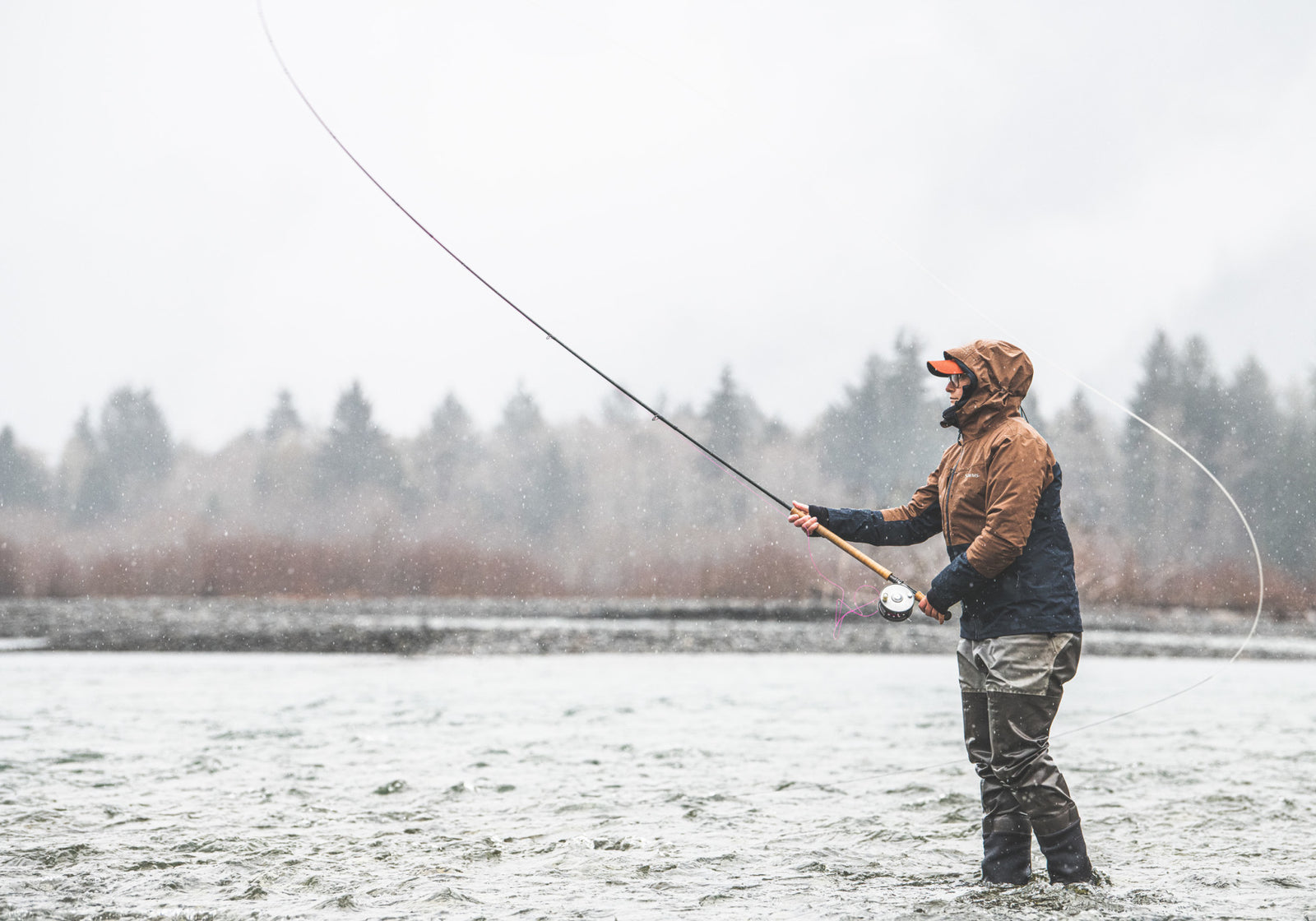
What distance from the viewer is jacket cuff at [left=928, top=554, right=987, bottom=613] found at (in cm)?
376

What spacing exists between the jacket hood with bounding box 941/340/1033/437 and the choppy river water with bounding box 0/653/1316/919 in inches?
60.8

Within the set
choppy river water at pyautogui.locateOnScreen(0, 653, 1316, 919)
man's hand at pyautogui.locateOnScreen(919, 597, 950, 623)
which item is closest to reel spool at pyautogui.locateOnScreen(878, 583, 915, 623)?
man's hand at pyautogui.locateOnScreen(919, 597, 950, 623)

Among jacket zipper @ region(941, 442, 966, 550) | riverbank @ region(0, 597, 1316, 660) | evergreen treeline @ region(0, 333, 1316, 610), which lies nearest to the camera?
jacket zipper @ region(941, 442, 966, 550)

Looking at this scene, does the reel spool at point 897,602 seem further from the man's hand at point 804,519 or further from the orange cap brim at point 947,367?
the orange cap brim at point 947,367

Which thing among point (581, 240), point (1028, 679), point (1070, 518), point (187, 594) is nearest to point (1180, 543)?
point (1070, 518)

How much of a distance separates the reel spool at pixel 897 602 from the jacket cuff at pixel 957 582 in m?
0.36

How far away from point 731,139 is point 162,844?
749 centimetres

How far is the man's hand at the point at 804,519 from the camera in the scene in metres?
4.29

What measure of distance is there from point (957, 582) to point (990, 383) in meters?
0.67

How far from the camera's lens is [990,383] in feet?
12.8

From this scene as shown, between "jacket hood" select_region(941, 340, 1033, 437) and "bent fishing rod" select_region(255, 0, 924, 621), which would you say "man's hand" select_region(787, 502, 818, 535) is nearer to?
"bent fishing rod" select_region(255, 0, 924, 621)

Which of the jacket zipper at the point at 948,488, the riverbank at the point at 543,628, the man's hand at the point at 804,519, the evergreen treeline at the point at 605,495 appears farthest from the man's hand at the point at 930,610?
the riverbank at the point at 543,628

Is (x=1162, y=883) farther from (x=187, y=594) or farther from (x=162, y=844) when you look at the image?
(x=187, y=594)

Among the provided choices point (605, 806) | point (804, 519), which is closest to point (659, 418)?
point (804, 519)
